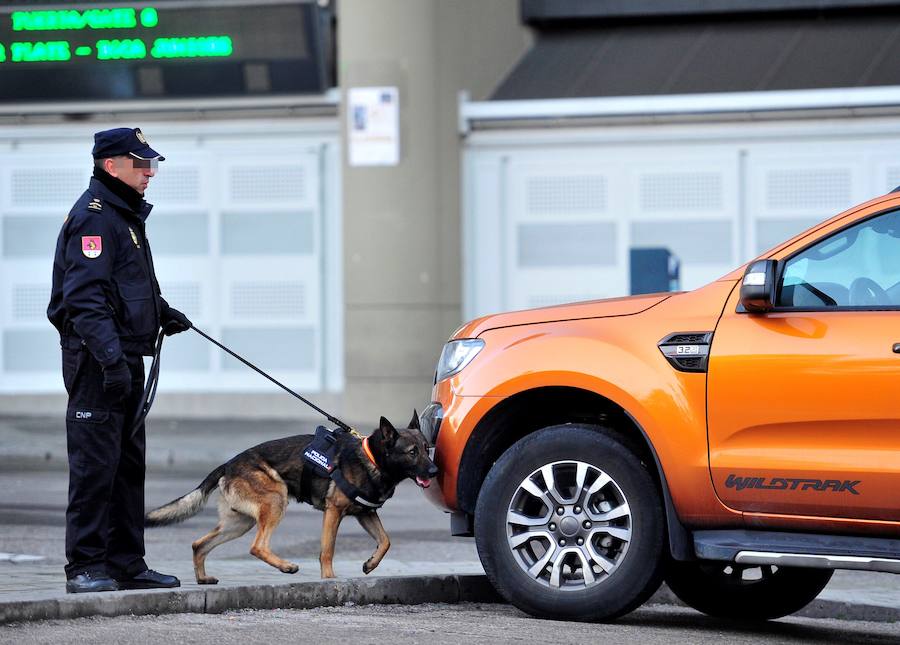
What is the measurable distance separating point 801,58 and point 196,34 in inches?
280

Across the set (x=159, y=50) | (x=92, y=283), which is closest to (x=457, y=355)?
(x=92, y=283)

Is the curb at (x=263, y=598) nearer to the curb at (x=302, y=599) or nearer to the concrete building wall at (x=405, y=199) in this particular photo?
the curb at (x=302, y=599)

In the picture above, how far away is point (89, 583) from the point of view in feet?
21.5

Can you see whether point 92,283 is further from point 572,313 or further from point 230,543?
point 230,543

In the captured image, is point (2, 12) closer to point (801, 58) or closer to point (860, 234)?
point (801, 58)

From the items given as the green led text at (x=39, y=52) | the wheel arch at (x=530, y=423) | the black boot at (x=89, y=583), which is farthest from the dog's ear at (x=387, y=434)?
the green led text at (x=39, y=52)

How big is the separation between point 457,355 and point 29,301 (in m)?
13.3

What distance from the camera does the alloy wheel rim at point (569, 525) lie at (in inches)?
253

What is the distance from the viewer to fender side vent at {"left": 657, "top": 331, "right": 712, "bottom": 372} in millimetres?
6324

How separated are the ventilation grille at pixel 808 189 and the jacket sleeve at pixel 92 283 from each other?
41.5 feet

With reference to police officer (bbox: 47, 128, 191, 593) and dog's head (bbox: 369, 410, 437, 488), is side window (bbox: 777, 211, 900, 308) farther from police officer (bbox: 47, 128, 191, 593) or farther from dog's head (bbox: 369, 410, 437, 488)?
police officer (bbox: 47, 128, 191, 593)

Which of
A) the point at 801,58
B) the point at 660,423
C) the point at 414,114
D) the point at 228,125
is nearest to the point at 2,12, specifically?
the point at 228,125

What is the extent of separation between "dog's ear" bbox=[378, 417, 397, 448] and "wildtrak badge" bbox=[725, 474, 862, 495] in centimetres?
165

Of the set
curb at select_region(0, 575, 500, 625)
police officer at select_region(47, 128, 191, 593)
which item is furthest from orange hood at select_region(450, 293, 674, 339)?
police officer at select_region(47, 128, 191, 593)
